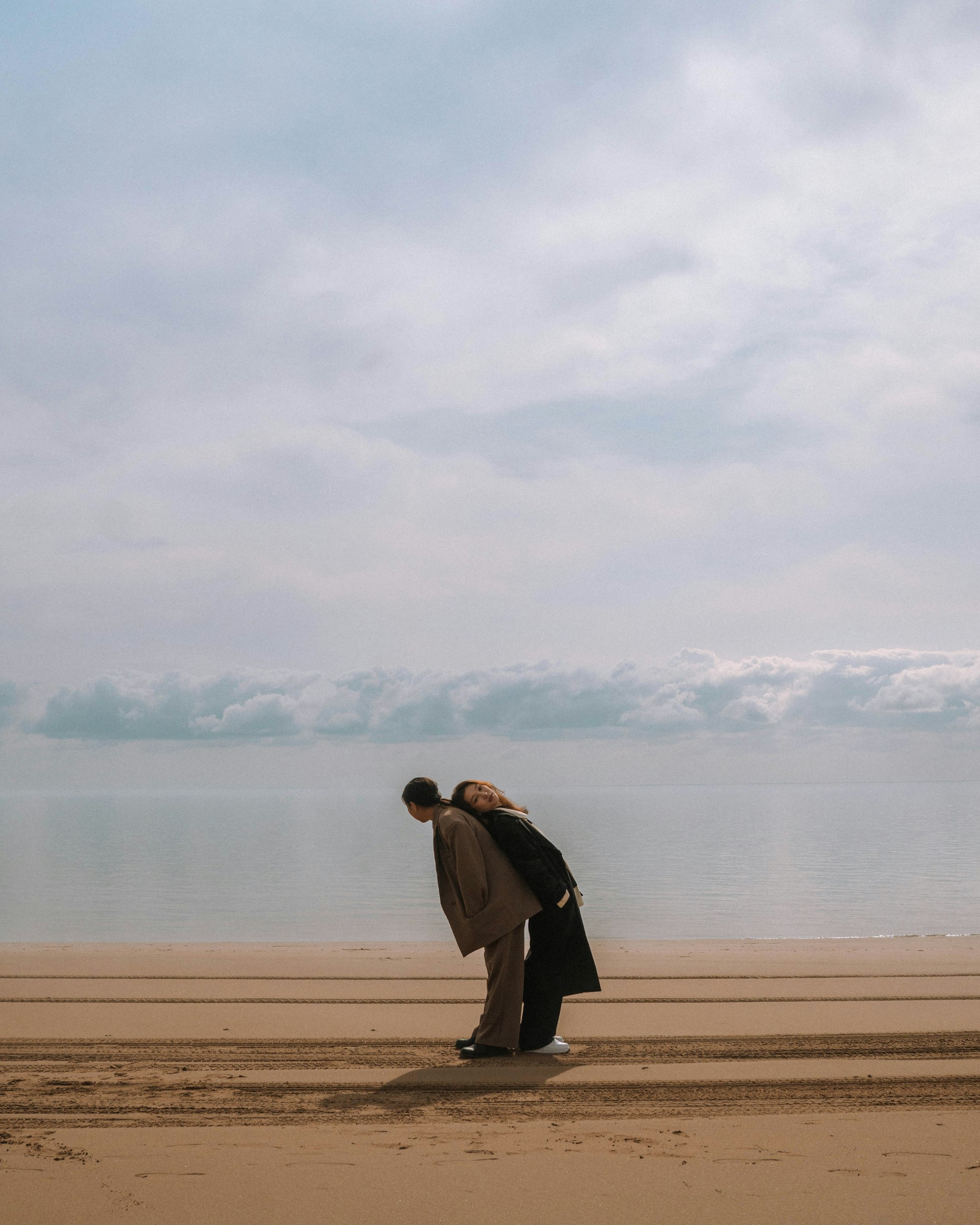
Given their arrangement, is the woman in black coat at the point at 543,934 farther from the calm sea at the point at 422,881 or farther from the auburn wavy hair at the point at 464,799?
the calm sea at the point at 422,881

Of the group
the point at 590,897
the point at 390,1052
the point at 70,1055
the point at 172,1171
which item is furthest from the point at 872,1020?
the point at 590,897

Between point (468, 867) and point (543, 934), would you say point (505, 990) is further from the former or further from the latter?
point (468, 867)

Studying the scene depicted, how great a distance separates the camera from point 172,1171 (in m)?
3.89

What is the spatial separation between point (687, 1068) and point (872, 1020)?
185 centimetres

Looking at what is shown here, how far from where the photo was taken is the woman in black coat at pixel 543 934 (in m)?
5.58

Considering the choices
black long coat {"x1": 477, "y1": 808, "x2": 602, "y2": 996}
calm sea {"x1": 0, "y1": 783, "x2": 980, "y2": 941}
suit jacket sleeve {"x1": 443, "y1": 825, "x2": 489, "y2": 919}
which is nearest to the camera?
suit jacket sleeve {"x1": 443, "y1": 825, "x2": 489, "y2": 919}

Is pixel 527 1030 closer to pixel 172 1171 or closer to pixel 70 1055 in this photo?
pixel 172 1171

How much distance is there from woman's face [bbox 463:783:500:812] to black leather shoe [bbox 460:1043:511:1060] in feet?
4.32

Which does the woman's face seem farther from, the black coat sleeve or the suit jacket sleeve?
the suit jacket sleeve

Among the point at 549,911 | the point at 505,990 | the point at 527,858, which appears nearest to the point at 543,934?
Result: the point at 549,911

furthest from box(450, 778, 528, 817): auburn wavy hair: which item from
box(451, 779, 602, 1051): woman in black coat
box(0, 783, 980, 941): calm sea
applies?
box(0, 783, 980, 941): calm sea

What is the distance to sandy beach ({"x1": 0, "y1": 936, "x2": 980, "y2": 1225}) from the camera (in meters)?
3.64

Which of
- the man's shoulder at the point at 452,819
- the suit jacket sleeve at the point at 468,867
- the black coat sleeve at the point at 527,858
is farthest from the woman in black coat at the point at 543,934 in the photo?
the suit jacket sleeve at the point at 468,867

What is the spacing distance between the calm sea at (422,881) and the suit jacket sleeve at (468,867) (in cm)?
843
